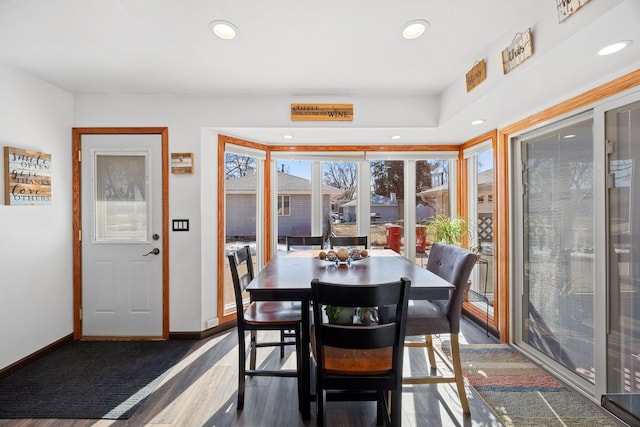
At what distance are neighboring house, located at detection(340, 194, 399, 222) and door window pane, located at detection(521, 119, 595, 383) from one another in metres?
1.57

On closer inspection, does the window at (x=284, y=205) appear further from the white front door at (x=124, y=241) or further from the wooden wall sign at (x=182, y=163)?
the white front door at (x=124, y=241)

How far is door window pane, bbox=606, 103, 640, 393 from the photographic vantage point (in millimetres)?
1765

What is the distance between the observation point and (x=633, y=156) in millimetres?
1763

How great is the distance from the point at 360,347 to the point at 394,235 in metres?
2.72

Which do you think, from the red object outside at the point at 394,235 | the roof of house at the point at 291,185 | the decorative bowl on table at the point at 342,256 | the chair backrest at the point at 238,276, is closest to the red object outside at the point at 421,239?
the red object outside at the point at 394,235

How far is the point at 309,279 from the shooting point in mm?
1878

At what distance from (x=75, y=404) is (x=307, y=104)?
9.93ft

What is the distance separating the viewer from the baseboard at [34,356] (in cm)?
234

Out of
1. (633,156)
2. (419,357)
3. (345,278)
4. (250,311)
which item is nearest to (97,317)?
(250,311)

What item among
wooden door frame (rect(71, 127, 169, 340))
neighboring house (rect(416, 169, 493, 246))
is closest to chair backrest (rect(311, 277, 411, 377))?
wooden door frame (rect(71, 127, 169, 340))

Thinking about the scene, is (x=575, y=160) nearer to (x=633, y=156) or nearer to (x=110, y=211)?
(x=633, y=156)

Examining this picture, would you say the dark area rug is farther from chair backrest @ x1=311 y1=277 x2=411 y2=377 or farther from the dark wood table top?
chair backrest @ x1=311 y1=277 x2=411 y2=377

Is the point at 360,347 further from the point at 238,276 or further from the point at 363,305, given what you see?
the point at 238,276

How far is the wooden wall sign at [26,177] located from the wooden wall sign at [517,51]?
373 centimetres
